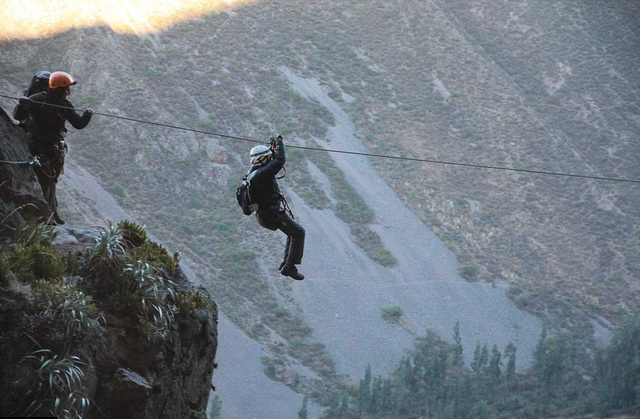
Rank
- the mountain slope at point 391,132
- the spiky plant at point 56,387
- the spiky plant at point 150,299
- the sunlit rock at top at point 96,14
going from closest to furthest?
the spiky plant at point 56,387, the spiky plant at point 150,299, the mountain slope at point 391,132, the sunlit rock at top at point 96,14

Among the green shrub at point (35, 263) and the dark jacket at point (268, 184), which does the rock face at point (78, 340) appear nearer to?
the green shrub at point (35, 263)

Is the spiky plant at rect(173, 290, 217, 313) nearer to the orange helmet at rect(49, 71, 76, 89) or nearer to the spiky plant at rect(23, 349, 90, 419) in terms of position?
the spiky plant at rect(23, 349, 90, 419)

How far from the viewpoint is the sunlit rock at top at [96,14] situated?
57.0 meters

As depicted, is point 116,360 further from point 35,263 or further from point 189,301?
point 189,301

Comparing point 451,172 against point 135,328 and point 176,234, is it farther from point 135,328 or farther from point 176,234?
point 135,328

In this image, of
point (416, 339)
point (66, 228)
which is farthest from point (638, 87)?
point (66, 228)

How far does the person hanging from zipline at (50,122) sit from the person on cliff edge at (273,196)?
2391 millimetres

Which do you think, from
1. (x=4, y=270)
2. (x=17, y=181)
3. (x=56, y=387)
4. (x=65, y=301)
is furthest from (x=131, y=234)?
(x=56, y=387)

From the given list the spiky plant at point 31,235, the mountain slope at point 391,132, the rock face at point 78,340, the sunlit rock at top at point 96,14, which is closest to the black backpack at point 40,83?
the rock face at point 78,340

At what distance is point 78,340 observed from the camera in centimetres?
938

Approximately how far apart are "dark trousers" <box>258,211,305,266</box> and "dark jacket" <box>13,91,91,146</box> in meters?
2.80

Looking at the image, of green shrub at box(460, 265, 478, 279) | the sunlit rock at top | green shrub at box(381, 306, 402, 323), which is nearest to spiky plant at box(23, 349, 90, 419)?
green shrub at box(381, 306, 402, 323)

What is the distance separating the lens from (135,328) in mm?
10500

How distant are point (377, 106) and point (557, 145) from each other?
14.3 meters
